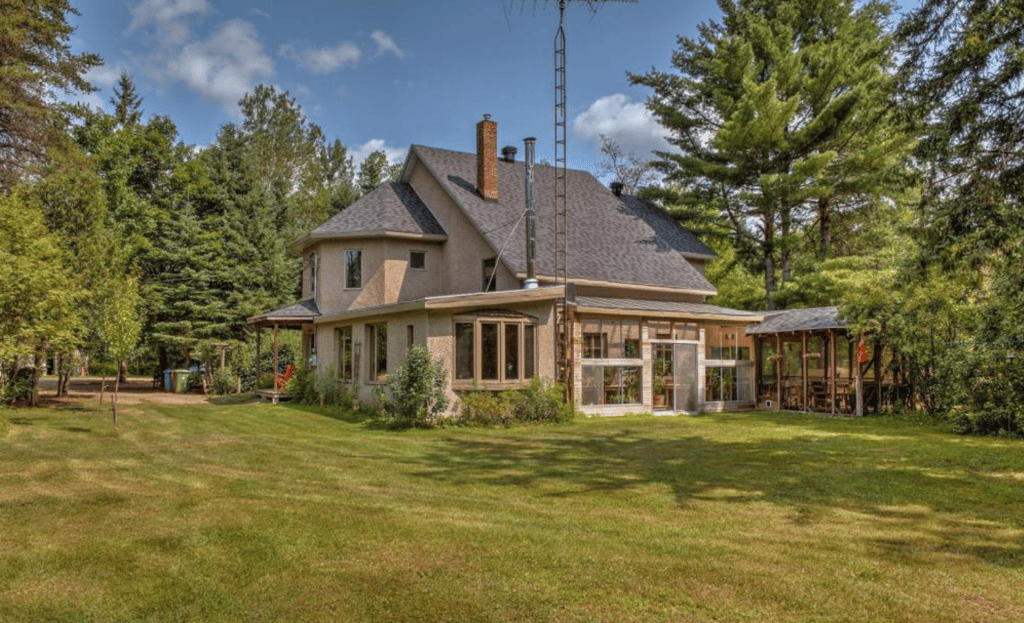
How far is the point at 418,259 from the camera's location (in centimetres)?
2280

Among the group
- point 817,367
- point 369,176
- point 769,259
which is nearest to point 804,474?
point 817,367

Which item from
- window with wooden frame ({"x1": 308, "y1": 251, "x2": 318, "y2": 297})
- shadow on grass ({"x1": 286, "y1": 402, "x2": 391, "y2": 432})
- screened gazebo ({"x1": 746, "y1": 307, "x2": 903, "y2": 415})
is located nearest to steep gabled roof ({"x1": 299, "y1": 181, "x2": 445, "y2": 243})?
window with wooden frame ({"x1": 308, "y1": 251, "x2": 318, "y2": 297})

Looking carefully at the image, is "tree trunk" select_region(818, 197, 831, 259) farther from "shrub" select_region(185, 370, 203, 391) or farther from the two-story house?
"shrub" select_region(185, 370, 203, 391)

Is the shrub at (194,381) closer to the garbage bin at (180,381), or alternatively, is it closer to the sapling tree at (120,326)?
the garbage bin at (180,381)

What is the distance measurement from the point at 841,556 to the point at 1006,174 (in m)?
6.60

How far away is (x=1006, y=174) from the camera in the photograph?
9133 mm

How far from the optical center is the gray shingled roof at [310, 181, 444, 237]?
72.1ft

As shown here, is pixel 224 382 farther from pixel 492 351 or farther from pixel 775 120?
pixel 775 120

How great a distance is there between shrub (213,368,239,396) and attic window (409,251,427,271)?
942 cm

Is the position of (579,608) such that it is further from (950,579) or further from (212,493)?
A: (212,493)

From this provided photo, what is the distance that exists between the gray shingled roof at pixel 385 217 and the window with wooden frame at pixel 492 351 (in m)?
6.88

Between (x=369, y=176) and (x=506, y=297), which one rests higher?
(x=369, y=176)

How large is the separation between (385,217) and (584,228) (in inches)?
273

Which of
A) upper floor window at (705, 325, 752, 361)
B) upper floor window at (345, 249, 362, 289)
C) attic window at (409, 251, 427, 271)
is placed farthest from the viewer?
attic window at (409, 251, 427, 271)
